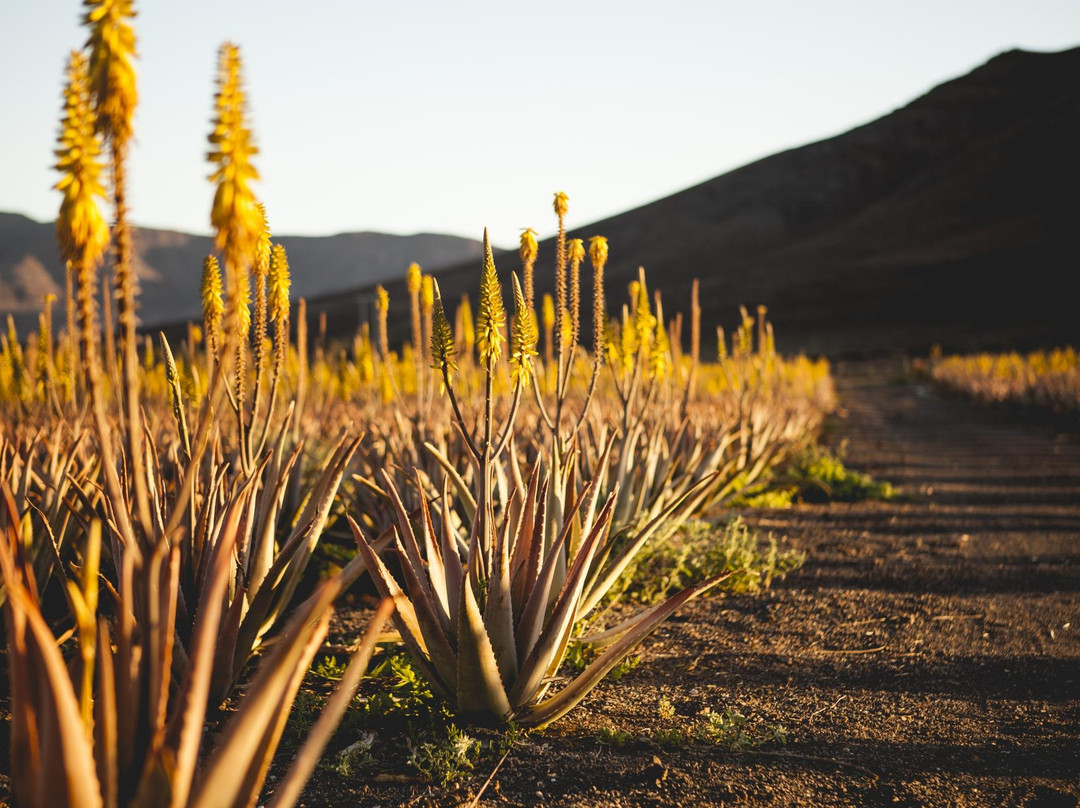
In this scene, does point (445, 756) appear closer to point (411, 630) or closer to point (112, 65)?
point (411, 630)

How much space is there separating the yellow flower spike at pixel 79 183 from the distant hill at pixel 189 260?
139300 millimetres

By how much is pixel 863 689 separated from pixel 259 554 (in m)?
2.08

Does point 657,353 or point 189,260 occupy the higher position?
point 189,260

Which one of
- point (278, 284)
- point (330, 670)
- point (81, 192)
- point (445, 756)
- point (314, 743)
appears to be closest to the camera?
point (314, 743)

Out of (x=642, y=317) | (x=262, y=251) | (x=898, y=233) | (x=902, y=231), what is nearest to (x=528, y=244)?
(x=262, y=251)

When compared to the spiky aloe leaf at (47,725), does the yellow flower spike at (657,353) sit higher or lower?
higher

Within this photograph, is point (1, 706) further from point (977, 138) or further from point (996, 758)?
point (977, 138)

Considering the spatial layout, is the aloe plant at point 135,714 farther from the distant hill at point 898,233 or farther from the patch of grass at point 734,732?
the distant hill at point 898,233

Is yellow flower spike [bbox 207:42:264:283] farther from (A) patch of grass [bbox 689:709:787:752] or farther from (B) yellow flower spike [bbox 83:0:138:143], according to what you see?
(A) patch of grass [bbox 689:709:787:752]

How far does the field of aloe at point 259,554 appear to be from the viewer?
115cm

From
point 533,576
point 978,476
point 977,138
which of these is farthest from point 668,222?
point 533,576

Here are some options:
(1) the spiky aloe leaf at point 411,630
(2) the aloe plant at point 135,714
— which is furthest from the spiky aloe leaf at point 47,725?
(1) the spiky aloe leaf at point 411,630

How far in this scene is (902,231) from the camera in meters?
72.9

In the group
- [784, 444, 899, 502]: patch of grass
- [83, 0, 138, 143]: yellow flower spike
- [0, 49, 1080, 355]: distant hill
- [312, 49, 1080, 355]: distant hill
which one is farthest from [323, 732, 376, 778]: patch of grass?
[0, 49, 1080, 355]: distant hill
